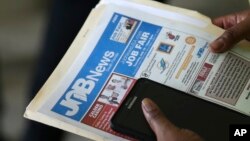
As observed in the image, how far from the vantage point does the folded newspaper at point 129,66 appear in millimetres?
603

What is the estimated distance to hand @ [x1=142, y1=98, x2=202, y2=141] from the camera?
55cm

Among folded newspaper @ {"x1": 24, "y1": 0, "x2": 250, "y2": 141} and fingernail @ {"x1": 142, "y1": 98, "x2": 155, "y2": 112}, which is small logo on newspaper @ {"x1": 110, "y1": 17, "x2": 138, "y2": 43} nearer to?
folded newspaper @ {"x1": 24, "y1": 0, "x2": 250, "y2": 141}

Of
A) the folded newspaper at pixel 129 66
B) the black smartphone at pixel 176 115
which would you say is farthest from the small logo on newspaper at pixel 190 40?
the black smartphone at pixel 176 115

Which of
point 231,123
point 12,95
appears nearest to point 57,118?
point 12,95

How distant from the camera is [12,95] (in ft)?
2.30

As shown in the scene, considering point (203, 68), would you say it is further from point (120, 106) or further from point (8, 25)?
point (8, 25)

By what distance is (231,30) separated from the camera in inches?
26.8

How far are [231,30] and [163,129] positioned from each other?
0.77ft

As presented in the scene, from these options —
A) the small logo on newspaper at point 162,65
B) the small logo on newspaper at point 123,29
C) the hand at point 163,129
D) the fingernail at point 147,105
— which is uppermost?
the small logo on newspaper at point 123,29

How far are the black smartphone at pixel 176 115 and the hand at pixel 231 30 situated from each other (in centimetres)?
12

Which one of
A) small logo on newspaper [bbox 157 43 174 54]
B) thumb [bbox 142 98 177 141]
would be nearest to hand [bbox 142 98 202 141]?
thumb [bbox 142 98 177 141]

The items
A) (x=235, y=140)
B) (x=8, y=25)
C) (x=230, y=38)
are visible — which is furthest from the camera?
(x=8, y=25)

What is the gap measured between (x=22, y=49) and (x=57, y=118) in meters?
0.23

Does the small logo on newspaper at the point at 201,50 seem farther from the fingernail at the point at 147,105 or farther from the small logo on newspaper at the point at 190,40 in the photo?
the fingernail at the point at 147,105
